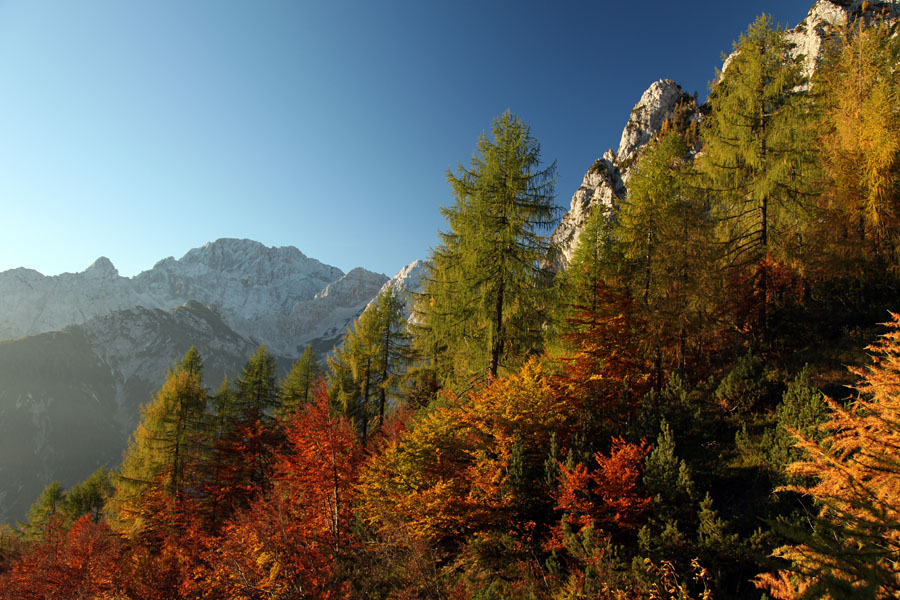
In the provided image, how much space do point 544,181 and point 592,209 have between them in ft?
20.3

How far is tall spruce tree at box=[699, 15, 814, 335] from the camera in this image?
41.0 feet

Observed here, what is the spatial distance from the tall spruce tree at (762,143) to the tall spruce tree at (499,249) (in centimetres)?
712

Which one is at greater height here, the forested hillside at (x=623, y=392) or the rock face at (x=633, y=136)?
the rock face at (x=633, y=136)

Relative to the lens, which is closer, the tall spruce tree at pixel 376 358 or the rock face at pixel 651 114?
the tall spruce tree at pixel 376 358

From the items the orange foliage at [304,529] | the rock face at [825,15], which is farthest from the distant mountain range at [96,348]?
the orange foliage at [304,529]

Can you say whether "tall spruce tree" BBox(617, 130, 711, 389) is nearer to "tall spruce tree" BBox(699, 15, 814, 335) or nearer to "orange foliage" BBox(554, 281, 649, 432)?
"orange foliage" BBox(554, 281, 649, 432)

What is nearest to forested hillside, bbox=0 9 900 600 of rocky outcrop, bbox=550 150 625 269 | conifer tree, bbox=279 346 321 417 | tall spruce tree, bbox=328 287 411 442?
tall spruce tree, bbox=328 287 411 442

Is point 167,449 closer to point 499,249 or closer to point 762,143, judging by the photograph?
point 499,249

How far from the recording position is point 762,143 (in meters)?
12.9

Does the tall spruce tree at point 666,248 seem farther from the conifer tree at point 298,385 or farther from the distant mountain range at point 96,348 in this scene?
the conifer tree at point 298,385

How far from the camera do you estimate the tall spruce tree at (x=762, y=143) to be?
492 inches

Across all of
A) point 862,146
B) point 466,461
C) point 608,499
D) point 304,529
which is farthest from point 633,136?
point 304,529

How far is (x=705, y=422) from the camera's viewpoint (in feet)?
34.3

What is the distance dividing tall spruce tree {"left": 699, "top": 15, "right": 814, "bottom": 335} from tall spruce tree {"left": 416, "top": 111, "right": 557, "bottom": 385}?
712 centimetres
